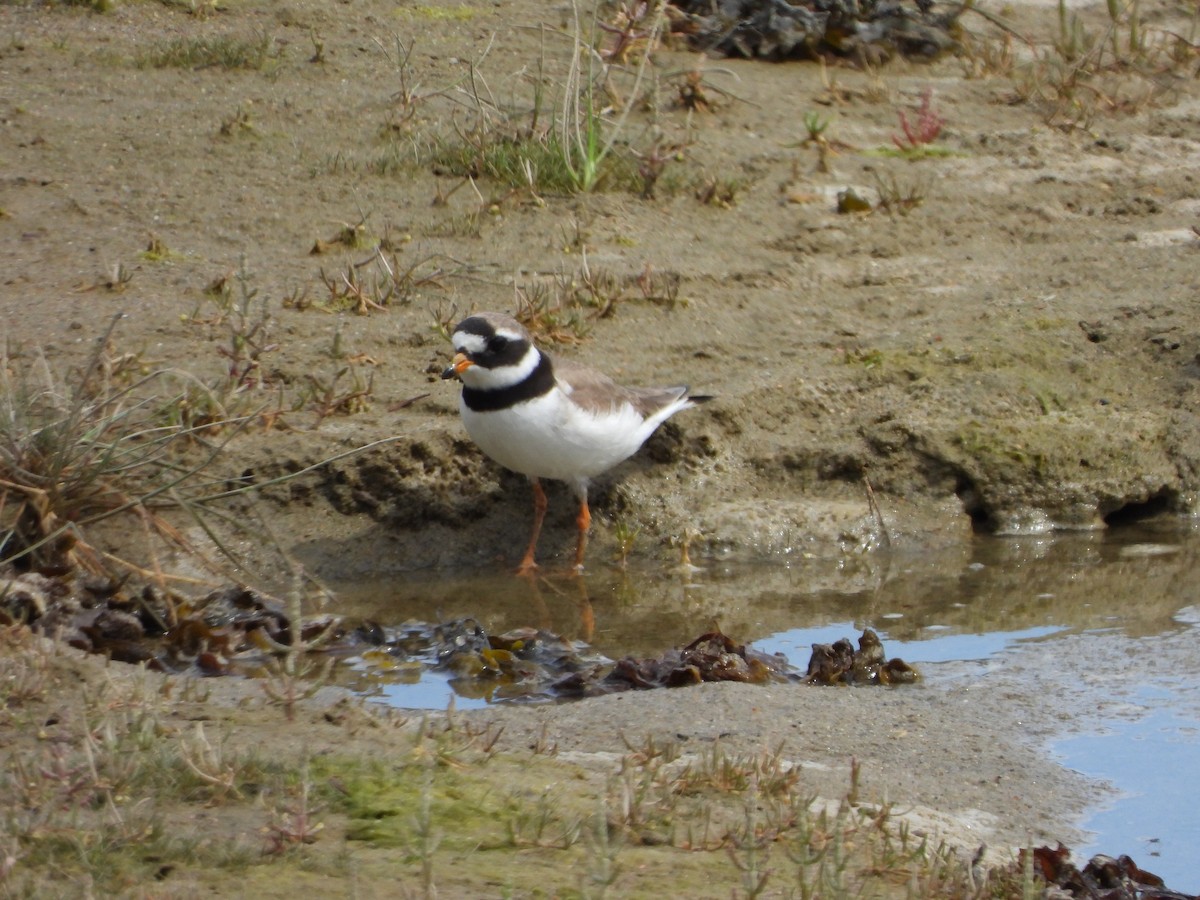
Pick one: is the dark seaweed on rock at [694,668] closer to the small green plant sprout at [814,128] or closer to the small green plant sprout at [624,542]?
the small green plant sprout at [624,542]

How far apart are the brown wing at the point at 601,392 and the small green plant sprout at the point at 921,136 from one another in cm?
376

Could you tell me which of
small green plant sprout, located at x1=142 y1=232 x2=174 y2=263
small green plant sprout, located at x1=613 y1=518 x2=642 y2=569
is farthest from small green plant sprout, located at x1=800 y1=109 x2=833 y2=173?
small green plant sprout, located at x1=142 y1=232 x2=174 y2=263

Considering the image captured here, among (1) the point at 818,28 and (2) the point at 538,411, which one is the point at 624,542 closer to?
(2) the point at 538,411

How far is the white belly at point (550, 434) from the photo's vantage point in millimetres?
Answer: 6191

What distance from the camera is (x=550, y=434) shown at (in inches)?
246

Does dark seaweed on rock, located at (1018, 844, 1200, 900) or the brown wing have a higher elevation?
dark seaweed on rock, located at (1018, 844, 1200, 900)

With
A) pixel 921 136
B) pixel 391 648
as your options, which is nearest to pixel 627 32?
pixel 921 136

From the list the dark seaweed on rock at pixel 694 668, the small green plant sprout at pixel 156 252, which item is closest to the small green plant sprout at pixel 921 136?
the small green plant sprout at pixel 156 252

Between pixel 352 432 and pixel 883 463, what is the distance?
2.28m

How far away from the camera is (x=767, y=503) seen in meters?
6.73

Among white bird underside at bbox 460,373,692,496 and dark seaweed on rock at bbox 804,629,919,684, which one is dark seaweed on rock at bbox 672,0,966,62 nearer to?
white bird underside at bbox 460,373,692,496

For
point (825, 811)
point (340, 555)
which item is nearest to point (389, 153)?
point (340, 555)

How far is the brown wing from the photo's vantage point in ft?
20.9

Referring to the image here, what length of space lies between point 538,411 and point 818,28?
569 cm
